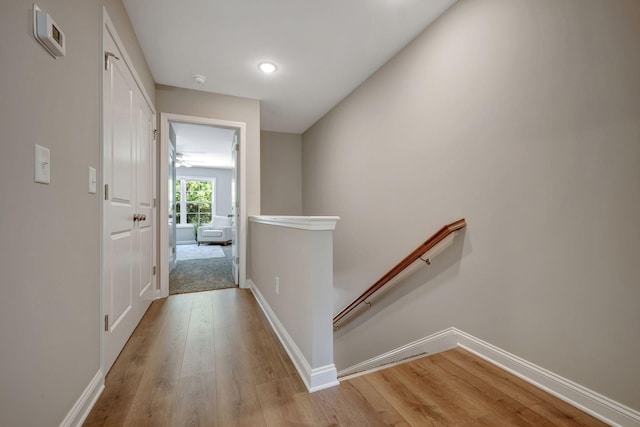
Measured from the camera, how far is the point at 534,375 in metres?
1.40

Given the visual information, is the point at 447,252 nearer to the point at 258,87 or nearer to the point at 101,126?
the point at 101,126

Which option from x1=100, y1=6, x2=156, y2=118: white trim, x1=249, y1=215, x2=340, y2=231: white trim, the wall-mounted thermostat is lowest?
x1=249, y1=215, x2=340, y2=231: white trim

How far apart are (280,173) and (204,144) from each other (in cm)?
224

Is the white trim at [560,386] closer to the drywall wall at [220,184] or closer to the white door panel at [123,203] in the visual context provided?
the white door panel at [123,203]

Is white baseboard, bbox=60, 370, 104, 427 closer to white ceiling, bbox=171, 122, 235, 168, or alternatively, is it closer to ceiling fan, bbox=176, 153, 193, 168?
white ceiling, bbox=171, 122, 235, 168

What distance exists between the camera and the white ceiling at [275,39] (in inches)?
73.8

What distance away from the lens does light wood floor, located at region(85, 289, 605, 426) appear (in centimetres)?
118

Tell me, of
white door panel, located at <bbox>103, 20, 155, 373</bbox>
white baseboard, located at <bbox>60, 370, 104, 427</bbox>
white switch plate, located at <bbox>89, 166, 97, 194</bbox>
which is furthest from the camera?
white door panel, located at <bbox>103, 20, 155, 373</bbox>

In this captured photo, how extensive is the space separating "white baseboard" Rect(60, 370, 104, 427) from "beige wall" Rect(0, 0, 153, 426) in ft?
0.12

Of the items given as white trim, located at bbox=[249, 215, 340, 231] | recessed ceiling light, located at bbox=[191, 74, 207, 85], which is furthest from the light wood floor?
recessed ceiling light, located at bbox=[191, 74, 207, 85]

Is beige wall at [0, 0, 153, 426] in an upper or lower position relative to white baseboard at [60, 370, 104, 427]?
upper

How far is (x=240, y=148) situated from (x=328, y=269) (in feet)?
7.64

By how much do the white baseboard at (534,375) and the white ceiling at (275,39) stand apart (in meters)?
2.30

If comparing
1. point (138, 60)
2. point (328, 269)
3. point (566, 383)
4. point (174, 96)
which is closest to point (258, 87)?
point (174, 96)
